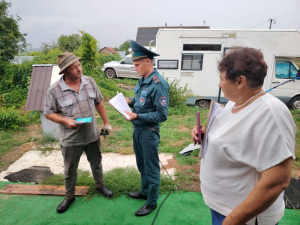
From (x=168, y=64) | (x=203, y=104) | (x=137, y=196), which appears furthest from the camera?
(x=203, y=104)

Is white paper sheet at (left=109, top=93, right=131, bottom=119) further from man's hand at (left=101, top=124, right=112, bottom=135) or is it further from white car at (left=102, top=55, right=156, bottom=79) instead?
white car at (left=102, top=55, right=156, bottom=79)

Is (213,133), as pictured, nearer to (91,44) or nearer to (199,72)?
(199,72)

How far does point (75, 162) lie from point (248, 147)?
205cm

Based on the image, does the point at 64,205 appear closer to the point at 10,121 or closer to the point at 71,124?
the point at 71,124

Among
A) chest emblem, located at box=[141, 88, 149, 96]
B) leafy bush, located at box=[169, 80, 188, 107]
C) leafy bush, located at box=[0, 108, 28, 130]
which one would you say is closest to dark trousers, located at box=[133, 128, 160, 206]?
chest emblem, located at box=[141, 88, 149, 96]

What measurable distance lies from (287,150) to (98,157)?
7.24 ft

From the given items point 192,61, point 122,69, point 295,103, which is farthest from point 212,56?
point 122,69

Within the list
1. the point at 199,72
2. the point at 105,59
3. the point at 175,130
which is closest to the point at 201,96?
the point at 199,72

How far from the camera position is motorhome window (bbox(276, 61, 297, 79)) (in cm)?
644

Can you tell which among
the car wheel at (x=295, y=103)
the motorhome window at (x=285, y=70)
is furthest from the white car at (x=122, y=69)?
the car wheel at (x=295, y=103)

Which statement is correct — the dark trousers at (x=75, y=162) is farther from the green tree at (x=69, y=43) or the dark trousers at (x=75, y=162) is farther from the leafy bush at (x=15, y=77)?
the green tree at (x=69, y=43)

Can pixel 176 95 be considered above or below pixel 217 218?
Answer: above

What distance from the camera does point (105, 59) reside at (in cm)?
1433

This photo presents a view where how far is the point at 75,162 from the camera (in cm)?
239
